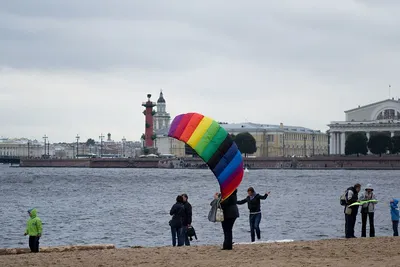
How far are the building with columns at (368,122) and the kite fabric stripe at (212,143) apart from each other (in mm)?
130174

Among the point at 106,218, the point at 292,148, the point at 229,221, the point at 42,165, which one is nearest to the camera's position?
the point at 229,221

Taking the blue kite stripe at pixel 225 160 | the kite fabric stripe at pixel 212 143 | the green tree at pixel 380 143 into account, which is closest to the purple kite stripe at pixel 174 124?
the kite fabric stripe at pixel 212 143

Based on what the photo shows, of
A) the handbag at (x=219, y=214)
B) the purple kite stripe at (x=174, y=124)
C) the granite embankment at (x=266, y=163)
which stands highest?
the granite embankment at (x=266, y=163)

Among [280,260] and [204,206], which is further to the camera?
[204,206]

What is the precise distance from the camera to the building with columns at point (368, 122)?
482ft

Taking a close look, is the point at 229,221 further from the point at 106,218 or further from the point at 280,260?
the point at 106,218

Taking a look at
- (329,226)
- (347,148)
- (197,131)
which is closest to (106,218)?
(329,226)

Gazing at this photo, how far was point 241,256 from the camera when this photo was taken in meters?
17.5

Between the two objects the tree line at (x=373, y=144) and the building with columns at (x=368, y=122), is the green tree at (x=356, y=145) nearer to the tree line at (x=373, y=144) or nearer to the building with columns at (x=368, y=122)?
the tree line at (x=373, y=144)

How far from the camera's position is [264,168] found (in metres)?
141

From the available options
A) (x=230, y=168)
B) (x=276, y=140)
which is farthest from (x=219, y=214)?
(x=276, y=140)

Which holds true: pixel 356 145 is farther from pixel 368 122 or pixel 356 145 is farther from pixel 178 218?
pixel 178 218

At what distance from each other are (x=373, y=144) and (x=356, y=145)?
9.68 feet

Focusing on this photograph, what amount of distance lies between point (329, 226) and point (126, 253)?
1730 cm
